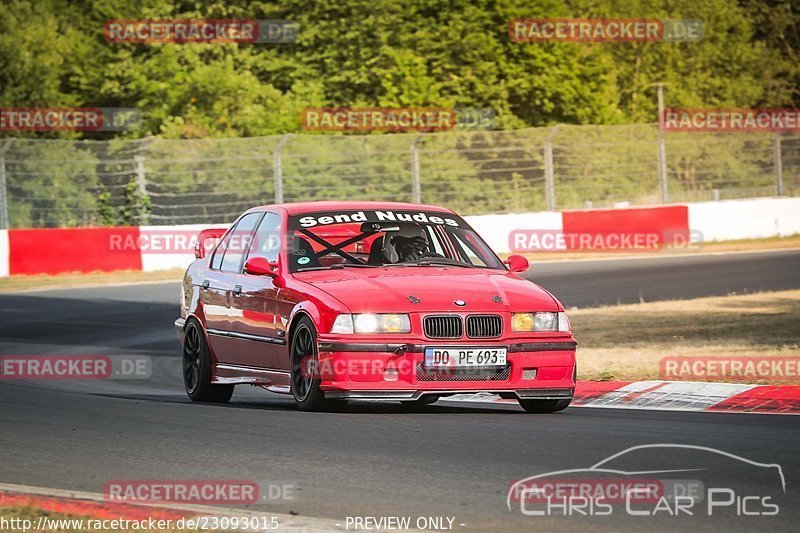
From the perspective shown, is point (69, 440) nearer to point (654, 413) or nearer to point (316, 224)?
point (316, 224)

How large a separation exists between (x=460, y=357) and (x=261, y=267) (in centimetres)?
176

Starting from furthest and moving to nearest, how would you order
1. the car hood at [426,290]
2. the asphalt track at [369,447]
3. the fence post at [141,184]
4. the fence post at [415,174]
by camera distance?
the fence post at [415,174], the fence post at [141,184], the car hood at [426,290], the asphalt track at [369,447]

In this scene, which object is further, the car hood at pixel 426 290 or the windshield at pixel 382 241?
the windshield at pixel 382 241

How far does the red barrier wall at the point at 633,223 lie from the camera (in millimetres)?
30938

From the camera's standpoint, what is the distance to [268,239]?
11016 mm

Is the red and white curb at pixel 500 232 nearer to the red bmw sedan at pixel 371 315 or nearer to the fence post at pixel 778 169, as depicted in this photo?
the fence post at pixel 778 169

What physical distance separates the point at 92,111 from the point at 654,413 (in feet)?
120

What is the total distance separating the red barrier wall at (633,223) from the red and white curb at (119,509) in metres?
24.3

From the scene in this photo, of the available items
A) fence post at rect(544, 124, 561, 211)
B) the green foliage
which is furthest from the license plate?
fence post at rect(544, 124, 561, 211)

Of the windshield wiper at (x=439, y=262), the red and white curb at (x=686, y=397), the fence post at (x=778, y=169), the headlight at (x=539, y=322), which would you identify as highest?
the fence post at (x=778, y=169)

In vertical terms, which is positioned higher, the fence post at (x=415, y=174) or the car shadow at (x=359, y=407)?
the fence post at (x=415, y=174)

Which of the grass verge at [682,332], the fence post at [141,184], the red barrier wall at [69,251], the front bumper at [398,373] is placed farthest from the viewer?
the fence post at [141,184]

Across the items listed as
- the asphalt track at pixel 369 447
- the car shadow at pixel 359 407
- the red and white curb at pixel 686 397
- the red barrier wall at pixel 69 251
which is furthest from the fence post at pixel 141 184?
the red and white curb at pixel 686 397

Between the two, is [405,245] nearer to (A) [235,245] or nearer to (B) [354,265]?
(B) [354,265]
